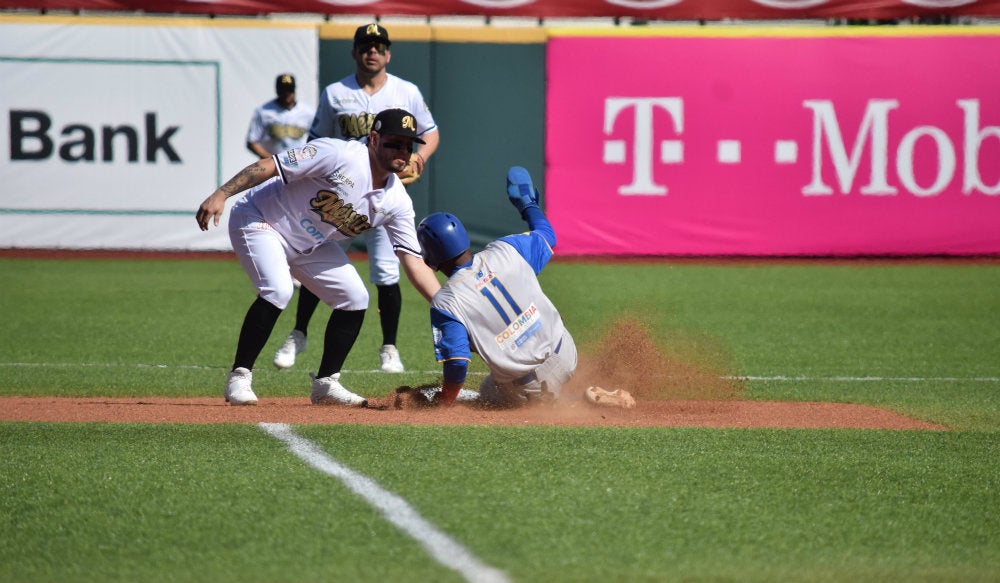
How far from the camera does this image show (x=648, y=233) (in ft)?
56.2

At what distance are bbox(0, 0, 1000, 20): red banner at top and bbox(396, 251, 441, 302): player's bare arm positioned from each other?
10353 mm

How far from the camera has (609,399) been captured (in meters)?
6.87

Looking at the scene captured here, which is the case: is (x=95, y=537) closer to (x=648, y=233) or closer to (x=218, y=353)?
(x=218, y=353)

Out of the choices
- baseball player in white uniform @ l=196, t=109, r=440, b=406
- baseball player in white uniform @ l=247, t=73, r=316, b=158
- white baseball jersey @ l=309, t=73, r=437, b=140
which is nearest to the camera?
baseball player in white uniform @ l=196, t=109, r=440, b=406

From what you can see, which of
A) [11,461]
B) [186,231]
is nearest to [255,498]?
[11,461]

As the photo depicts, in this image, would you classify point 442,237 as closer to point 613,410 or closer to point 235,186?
point 235,186

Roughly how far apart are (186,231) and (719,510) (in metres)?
13.2

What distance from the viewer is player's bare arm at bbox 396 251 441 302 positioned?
6.91 metres

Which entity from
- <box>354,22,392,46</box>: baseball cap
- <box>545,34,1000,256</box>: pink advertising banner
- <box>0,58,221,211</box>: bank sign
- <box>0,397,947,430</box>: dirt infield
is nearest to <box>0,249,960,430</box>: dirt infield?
<box>0,397,947,430</box>: dirt infield

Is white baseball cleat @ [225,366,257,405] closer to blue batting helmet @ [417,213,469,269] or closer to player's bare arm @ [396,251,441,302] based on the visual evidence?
player's bare arm @ [396,251,441,302]

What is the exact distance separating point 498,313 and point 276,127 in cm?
867

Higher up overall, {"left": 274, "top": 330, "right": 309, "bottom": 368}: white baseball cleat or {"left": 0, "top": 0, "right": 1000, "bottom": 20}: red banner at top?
{"left": 0, "top": 0, "right": 1000, "bottom": 20}: red banner at top

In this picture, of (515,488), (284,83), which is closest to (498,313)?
(515,488)

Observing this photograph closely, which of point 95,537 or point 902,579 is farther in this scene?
point 95,537
